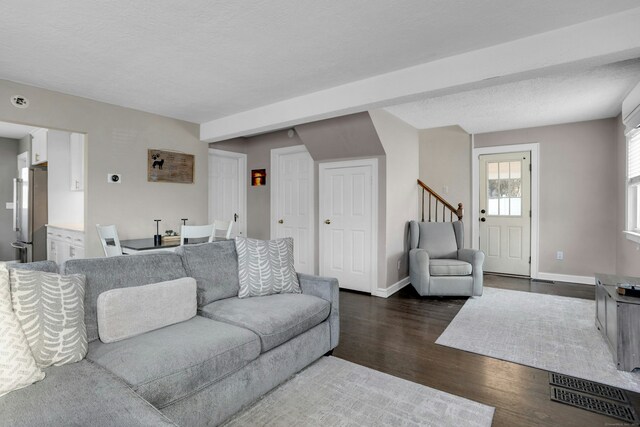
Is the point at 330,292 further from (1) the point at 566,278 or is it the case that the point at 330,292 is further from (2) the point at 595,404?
(1) the point at 566,278

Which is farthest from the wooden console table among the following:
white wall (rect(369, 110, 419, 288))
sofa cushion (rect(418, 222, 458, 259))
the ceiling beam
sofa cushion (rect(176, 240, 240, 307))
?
sofa cushion (rect(176, 240, 240, 307))

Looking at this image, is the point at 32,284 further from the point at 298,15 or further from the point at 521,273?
the point at 521,273

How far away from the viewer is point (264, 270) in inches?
101

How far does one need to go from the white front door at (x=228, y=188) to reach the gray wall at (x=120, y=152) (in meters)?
0.66

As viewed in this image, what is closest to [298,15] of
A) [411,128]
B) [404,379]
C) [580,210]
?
[404,379]

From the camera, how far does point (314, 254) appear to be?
16.3 ft

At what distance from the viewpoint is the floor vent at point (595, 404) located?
1.83 m

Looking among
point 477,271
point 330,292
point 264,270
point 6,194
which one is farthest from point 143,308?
point 6,194

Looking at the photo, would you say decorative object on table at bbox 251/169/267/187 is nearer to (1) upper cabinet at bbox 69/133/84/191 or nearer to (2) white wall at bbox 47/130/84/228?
(1) upper cabinet at bbox 69/133/84/191

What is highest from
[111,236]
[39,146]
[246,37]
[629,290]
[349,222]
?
[246,37]

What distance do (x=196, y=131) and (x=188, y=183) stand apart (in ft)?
2.46

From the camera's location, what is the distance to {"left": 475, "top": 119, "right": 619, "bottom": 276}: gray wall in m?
4.59

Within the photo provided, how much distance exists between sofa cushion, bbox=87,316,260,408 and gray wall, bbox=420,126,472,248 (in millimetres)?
4430

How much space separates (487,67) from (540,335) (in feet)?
7.60
